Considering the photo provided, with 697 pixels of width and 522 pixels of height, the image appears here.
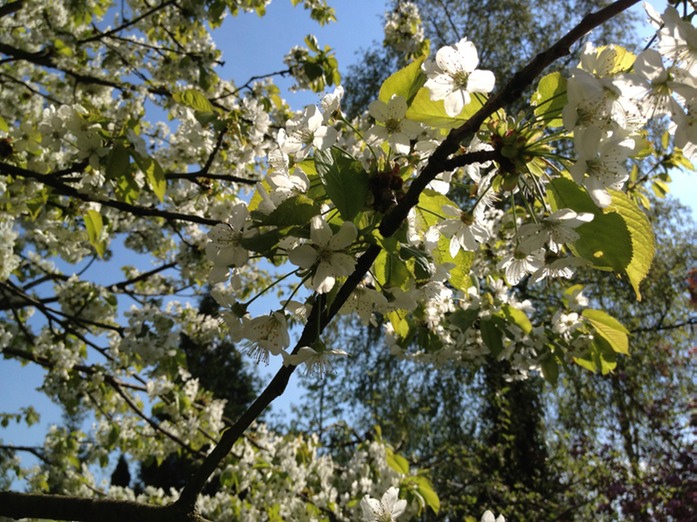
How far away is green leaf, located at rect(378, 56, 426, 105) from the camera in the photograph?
3.06 ft

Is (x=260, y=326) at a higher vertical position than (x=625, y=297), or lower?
lower

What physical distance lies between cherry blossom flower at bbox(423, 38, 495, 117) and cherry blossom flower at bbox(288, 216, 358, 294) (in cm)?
31

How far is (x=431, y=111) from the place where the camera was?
35.9 inches

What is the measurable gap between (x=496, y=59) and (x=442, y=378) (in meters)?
5.46

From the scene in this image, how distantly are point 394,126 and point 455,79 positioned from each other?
0.41 ft

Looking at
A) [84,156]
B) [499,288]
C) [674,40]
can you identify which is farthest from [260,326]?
[499,288]

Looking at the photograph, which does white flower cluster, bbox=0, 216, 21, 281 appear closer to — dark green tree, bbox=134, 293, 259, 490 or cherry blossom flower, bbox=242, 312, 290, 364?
cherry blossom flower, bbox=242, 312, 290, 364

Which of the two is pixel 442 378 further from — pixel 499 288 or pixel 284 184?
pixel 284 184

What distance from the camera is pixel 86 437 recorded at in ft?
15.1

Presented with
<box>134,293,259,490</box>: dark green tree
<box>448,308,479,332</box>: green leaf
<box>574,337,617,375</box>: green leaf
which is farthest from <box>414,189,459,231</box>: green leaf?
<box>134,293,259,490</box>: dark green tree

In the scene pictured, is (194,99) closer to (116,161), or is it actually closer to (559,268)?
(116,161)

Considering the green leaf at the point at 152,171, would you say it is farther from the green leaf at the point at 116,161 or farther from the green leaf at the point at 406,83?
the green leaf at the point at 406,83

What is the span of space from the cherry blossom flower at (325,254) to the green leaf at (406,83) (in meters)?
0.32

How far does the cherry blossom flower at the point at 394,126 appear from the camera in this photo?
909mm
